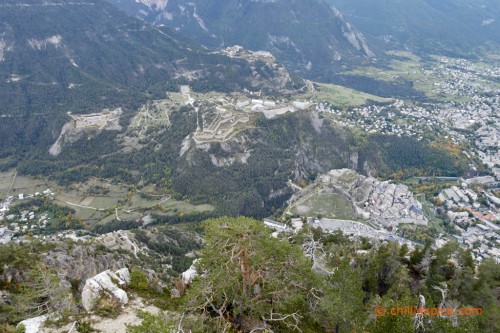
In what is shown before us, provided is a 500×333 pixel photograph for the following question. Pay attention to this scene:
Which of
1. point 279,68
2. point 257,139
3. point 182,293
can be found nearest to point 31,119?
point 257,139

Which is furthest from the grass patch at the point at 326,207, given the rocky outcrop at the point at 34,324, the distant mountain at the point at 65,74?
the distant mountain at the point at 65,74

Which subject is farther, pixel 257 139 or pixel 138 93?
pixel 138 93

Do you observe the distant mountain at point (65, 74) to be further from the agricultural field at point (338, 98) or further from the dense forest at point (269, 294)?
the dense forest at point (269, 294)

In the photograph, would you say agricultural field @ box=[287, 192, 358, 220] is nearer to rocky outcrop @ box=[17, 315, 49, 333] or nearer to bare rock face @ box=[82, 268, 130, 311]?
bare rock face @ box=[82, 268, 130, 311]

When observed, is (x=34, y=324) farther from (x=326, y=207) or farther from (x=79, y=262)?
(x=326, y=207)

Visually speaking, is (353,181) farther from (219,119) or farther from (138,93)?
(138,93)

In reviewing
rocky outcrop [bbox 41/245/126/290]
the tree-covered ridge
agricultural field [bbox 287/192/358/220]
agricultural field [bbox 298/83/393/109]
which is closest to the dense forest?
the tree-covered ridge

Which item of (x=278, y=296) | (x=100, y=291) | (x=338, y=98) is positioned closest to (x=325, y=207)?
(x=278, y=296)

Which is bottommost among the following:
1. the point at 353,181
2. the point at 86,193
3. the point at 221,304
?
the point at 86,193
